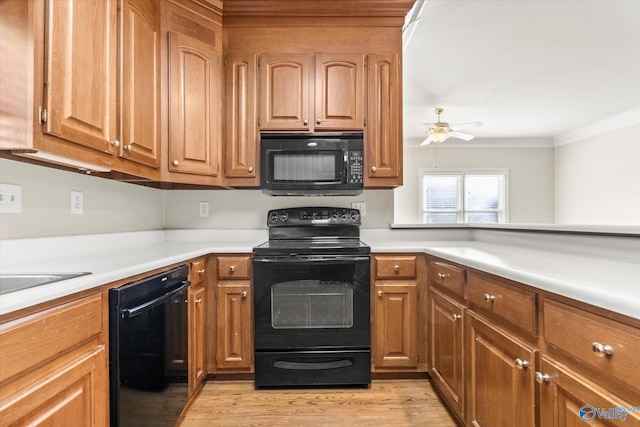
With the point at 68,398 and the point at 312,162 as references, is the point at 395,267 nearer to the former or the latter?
the point at 312,162

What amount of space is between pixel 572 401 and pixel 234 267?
1669 millimetres

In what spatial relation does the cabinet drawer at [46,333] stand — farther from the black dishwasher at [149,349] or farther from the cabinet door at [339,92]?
the cabinet door at [339,92]

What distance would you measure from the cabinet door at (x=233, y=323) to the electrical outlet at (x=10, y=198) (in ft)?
3.39

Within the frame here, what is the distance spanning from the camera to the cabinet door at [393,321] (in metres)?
2.04

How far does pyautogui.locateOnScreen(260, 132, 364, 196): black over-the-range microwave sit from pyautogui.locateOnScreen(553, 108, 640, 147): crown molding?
17.5 ft

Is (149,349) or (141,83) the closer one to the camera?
(149,349)

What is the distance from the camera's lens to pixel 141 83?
1.68 metres

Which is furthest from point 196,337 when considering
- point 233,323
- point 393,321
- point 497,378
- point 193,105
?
point 497,378

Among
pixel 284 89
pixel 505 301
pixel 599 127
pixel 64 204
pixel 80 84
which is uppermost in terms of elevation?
pixel 599 127

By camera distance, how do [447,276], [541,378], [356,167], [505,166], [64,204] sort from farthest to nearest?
[505,166] < [356,167] < [447,276] < [64,204] < [541,378]

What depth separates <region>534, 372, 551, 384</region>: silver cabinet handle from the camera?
97cm

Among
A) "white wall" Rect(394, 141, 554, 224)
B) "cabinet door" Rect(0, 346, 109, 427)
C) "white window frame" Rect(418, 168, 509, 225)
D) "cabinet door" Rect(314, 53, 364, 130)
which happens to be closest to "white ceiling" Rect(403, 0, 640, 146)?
"cabinet door" Rect(314, 53, 364, 130)

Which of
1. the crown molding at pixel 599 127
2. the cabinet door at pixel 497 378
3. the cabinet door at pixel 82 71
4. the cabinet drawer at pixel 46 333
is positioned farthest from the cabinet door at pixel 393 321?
the crown molding at pixel 599 127

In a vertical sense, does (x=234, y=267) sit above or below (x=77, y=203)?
below
